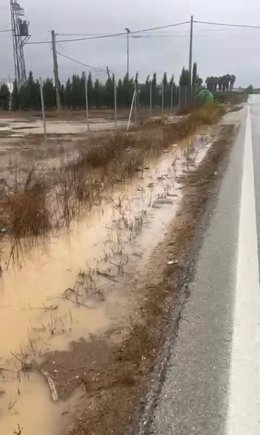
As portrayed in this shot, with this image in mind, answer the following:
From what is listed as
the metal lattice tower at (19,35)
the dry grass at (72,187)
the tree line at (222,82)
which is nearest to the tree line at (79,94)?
the metal lattice tower at (19,35)

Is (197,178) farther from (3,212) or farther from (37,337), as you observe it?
(37,337)

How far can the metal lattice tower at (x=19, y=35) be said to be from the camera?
134 ft

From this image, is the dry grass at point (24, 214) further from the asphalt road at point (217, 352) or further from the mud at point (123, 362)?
the asphalt road at point (217, 352)

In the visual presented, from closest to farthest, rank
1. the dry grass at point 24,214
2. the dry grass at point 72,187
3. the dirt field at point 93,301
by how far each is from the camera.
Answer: the dirt field at point 93,301, the dry grass at point 24,214, the dry grass at point 72,187

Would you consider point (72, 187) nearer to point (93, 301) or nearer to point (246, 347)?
point (93, 301)

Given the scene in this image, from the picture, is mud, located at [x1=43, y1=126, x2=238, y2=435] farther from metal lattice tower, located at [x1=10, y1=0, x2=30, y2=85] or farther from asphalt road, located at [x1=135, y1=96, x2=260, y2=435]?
metal lattice tower, located at [x1=10, y1=0, x2=30, y2=85]

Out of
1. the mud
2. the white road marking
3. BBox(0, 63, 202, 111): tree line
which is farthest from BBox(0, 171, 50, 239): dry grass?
BBox(0, 63, 202, 111): tree line

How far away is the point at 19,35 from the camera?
41219mm

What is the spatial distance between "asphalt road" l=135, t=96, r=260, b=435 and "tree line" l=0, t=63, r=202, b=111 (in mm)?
31303

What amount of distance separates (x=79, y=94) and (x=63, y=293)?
114 ft

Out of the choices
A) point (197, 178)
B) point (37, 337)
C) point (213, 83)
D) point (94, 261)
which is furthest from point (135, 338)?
point (213, 83)

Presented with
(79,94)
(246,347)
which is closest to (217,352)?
(246,347)

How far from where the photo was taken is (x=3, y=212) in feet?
20.7

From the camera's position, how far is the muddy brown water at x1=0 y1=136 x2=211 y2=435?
113 inches
